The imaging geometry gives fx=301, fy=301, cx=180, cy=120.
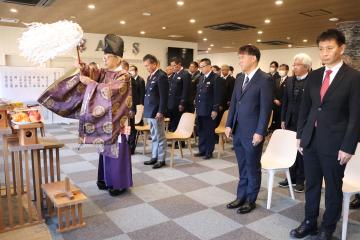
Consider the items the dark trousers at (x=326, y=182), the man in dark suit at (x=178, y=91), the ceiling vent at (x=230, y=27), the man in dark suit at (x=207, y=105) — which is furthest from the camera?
the ceiling vent at (x=230, y=27)

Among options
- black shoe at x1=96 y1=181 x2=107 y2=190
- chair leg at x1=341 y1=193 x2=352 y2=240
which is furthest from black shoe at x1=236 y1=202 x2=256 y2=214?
black shoe at x1=96 y1=181 x2=107 y2=190

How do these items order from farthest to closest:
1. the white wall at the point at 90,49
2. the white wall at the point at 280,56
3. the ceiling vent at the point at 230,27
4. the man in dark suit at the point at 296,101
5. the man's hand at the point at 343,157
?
Answer: the white wall at the point at 280,56
the white wall at the point at 90,49
the ceiling vent at the point at 230,27
the man in dark suit at the point at 296,101
the man's hand at the point at 343,157

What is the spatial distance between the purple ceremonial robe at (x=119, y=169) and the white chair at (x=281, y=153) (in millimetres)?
1415

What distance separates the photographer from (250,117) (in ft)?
8.95

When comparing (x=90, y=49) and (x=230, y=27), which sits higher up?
(x=230, y=27)

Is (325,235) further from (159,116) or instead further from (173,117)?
(173,117)

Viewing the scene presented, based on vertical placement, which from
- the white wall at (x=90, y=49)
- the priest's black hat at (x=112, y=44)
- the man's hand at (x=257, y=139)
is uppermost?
the white wall at (x=90, y=49)

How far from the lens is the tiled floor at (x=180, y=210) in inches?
97.5

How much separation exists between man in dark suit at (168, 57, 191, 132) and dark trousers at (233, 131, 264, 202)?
2750 mm

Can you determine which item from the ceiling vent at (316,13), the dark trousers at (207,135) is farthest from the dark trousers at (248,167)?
the ceiling vent at (316,13)

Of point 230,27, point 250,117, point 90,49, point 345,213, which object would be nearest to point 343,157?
point 345,213

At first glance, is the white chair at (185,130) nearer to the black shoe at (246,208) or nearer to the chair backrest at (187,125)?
the chair backrest at (187,125)

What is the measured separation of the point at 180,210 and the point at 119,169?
776 mm

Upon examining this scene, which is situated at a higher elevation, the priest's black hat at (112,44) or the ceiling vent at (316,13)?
the ceiling vent at (316,13)
